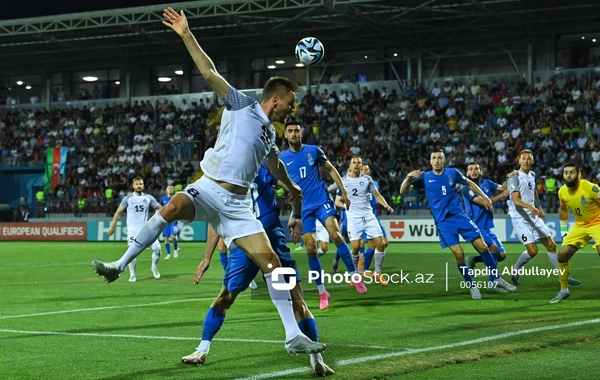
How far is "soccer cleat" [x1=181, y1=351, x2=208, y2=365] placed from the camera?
25.2 ft

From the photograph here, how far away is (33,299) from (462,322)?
7.56m

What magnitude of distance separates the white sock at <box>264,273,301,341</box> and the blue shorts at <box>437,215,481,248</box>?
313 inches

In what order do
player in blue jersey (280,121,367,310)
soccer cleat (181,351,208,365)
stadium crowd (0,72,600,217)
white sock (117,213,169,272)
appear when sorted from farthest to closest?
stadium crowd (0,72,600,217), player in blue jersey (280,121,367,310), soccer cleat (181,351,208,365), white sock (117,213,169,272)

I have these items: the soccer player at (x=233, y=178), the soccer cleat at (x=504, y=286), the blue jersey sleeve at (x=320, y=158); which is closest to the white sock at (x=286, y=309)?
the soccer player at (x=233, y=178)

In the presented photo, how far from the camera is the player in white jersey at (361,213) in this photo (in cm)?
1767

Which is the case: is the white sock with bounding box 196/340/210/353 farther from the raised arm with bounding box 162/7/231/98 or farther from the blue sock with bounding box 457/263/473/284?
the blue sock with bounding box 457/263/473/284

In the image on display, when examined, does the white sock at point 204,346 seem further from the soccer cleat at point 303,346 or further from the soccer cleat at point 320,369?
the soccer cleat at point 303,346

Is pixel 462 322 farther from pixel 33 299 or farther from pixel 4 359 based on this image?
pixel 33 299

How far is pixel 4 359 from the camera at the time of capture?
8.14 metres

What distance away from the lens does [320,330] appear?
32.8 feet

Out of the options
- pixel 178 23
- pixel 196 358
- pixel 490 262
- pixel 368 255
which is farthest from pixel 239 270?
pixel 368 255

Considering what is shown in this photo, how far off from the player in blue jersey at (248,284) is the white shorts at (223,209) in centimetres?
69

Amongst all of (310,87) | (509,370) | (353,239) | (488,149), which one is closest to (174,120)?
(310,87)

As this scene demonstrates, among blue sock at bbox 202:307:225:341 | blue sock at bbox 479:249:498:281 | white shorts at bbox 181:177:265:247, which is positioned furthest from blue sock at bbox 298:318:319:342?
blue sock at bbox 479:249:498:281
